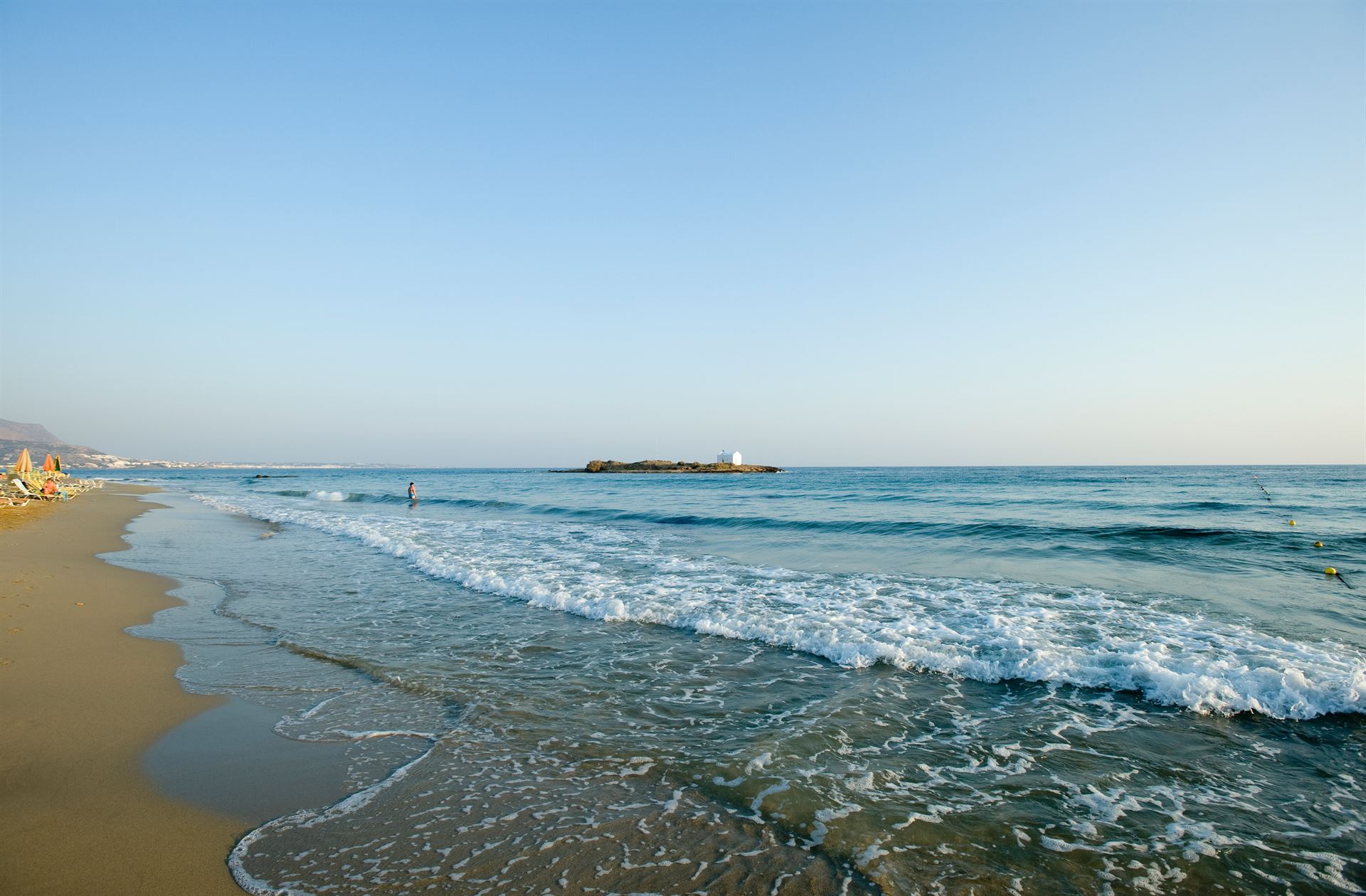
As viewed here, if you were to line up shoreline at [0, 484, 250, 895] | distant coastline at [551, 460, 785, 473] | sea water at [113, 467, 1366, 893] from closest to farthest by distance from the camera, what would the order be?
shoreline at [0, 484, 250, 895], sea water at [113, 467, 1366, 893], distant coastline at [551, 460, 785, 473]

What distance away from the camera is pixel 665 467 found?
110 metres

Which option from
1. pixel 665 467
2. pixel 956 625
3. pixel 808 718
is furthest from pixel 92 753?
pixel 665 467

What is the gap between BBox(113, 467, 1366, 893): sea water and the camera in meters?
3.73

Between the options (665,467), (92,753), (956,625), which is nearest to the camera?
(92,753)

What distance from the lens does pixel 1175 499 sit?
3025 centimetres

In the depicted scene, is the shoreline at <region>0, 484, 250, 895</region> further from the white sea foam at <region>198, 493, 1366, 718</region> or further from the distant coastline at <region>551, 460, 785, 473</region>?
the distant coastline at <region>551, 460, 785, 473</region>

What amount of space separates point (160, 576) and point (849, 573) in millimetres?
14445

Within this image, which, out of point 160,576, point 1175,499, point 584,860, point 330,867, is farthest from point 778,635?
point 1175,499

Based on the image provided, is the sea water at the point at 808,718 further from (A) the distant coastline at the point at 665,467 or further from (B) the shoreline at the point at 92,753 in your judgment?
(A) the distant coastline at the point at 665,467

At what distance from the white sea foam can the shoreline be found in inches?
213


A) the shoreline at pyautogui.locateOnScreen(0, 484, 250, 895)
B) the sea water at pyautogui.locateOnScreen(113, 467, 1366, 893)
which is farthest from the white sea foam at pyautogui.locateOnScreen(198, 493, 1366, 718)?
the shoreline at pyautogui.locateOnScreen(0, 484, 250, 895)

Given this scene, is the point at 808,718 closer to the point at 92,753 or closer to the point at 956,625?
the point at 956,625

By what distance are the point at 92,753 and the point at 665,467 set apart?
344ft

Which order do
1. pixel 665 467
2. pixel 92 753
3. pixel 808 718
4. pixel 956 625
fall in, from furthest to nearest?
pixel 665 467, pixel 956 625, pixel 808 718, pixel 92 753
